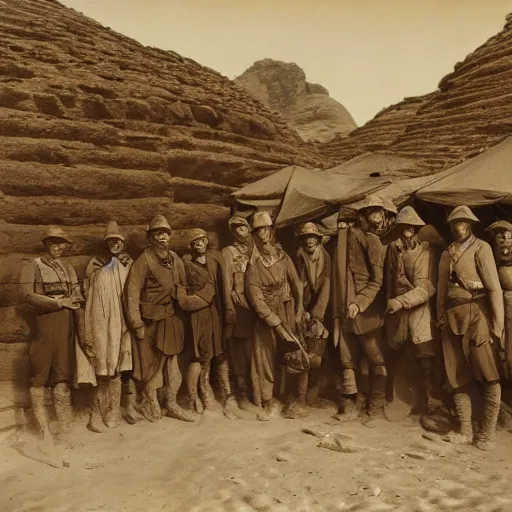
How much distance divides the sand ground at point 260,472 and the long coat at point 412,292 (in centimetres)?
95

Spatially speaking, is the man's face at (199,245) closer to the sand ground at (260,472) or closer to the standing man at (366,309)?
the standing man at (366,309)

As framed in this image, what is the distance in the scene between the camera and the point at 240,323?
5715mm

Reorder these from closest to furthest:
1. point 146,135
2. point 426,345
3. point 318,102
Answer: point 426,345 → point 146,135 → point 318,102

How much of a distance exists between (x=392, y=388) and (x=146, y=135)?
451cm

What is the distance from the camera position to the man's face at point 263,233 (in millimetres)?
5531

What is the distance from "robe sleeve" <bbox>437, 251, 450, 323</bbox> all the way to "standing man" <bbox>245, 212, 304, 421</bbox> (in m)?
1.43

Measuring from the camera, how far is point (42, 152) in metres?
6.04

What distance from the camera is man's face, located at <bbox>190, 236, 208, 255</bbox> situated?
18.7ft

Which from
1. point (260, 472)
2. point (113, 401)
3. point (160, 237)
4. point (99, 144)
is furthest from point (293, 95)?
point (260, 472)

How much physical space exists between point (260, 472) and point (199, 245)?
2474 mm

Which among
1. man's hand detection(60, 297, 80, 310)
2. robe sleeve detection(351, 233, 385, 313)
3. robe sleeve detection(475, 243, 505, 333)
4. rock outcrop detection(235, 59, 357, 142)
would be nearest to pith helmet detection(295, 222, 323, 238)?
robe sleeve detection(351, 233, 385, 313)

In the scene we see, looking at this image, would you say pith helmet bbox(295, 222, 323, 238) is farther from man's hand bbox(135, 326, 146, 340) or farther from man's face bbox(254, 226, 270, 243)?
man's hand bbox(135, 326, 146, 340)

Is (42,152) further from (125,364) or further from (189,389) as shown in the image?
(189,389)

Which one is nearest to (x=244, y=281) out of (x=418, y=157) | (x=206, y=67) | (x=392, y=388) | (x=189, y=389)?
(x=189, y=389)
